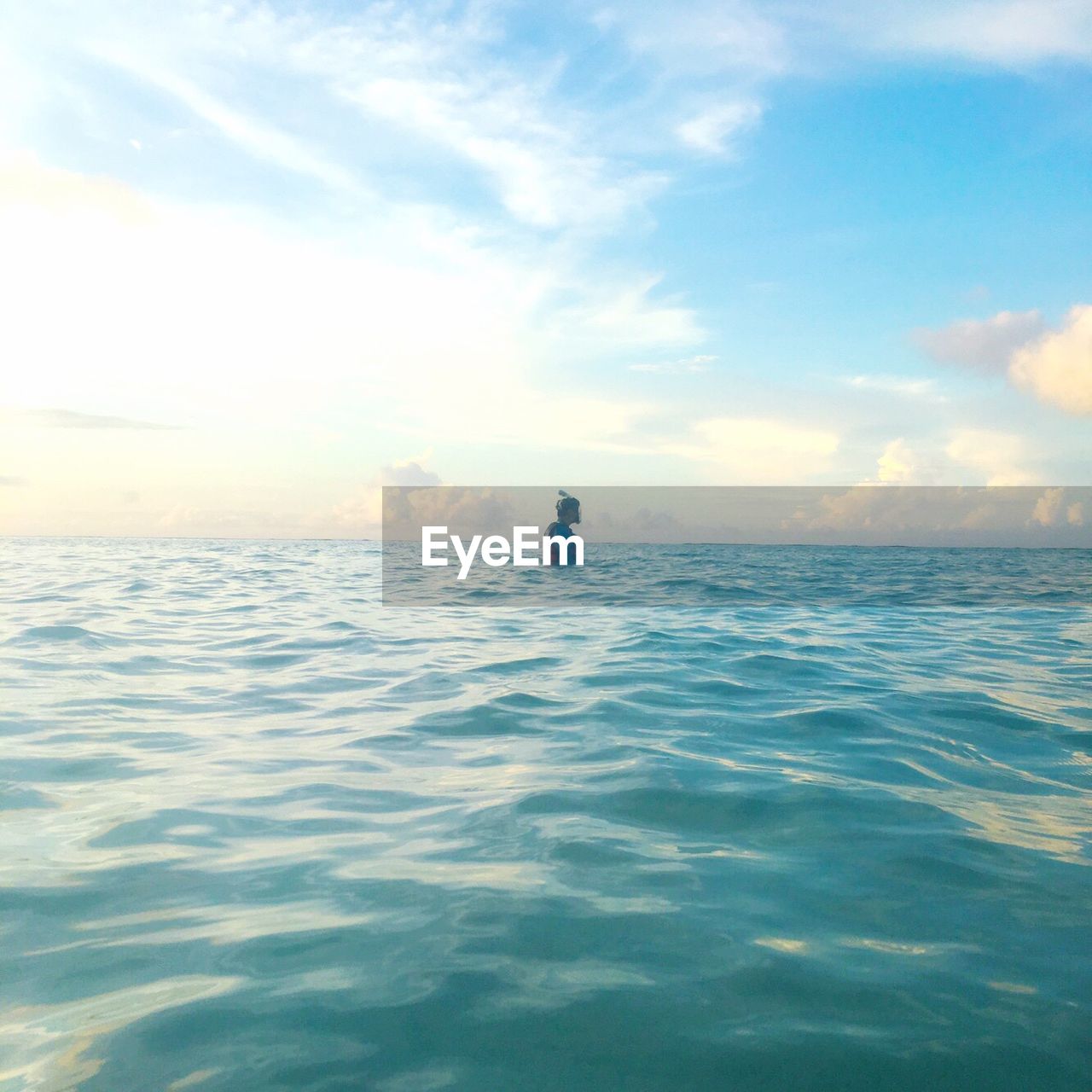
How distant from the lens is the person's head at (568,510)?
89.6 feet

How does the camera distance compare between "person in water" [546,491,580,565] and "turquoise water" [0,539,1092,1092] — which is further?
"person in water" [546,491,580,565]

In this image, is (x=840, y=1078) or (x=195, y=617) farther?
(x=195, y=617)

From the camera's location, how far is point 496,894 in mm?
3965

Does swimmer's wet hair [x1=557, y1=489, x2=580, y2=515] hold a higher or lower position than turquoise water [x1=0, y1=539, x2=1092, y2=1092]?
higher

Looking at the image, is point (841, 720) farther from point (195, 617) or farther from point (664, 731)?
point (195, 617)

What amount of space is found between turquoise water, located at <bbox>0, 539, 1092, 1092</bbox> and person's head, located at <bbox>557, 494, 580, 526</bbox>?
18062 millimetres

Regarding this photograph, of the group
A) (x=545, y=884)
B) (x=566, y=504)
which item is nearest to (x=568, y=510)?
(x=566, y=504)

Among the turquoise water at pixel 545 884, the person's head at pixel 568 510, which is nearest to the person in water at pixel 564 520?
the person's head at pixel 568 510

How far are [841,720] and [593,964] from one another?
4.93 m

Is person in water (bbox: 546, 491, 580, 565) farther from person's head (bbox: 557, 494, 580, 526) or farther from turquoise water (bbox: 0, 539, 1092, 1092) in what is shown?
turquoise water (bbox: 0, 539, 1092, 1092)

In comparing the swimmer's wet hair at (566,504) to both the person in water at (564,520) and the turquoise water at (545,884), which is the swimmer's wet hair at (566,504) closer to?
the person in water at (564,520)

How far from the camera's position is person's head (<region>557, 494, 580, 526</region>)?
2730cm

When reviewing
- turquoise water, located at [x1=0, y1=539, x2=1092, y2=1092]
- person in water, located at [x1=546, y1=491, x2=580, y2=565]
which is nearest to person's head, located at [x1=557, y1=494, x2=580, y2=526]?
person in water, located at [x1=546, y1=491, x2=580, y2=565]

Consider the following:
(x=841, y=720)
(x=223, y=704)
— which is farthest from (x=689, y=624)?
(x=223, y=704)
